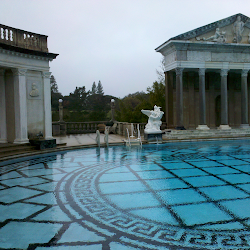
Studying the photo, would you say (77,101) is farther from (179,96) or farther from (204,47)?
(204,47)

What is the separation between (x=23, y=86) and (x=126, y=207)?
932cm

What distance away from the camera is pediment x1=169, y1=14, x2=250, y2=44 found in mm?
18719

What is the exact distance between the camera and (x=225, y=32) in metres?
19.2

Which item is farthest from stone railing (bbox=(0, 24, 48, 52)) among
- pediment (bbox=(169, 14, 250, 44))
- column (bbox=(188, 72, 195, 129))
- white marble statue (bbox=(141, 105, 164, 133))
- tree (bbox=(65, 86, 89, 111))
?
tree (bbox=(65, 86, 89, 111))

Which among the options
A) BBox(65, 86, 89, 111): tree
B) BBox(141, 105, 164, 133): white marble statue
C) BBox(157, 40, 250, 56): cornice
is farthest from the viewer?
BBox(65, 86, 89, 111): tree

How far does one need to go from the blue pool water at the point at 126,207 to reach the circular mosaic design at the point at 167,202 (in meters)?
0.01

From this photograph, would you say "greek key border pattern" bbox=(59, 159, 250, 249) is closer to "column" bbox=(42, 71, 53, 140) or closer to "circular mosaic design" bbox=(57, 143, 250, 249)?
"circular mosaic design" bbox=(57, 143, 250, 249)

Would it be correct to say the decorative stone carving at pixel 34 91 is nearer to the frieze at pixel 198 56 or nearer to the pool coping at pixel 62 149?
the pool coping at pixel 62 149

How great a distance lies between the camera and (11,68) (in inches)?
471

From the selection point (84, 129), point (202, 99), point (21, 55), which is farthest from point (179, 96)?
point (21, 55)

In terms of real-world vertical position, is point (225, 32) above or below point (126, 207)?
above

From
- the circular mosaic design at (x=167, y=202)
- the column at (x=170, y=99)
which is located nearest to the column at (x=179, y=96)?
the column at (x=170, y=99)

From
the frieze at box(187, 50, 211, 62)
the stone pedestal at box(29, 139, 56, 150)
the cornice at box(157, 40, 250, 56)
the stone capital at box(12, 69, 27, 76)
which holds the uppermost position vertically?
the cornice at box(157, 40, 250, 56)

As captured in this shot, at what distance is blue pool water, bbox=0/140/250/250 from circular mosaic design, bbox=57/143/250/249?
0.04ft
